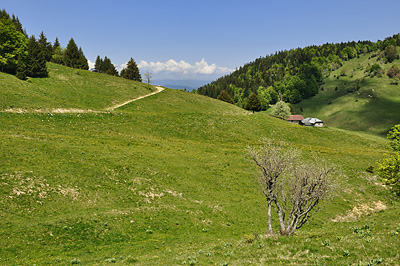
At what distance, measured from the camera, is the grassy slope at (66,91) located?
57.8m

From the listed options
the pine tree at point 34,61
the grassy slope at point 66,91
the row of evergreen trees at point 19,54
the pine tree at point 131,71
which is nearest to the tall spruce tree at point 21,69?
the row of evergreen trees at point 19,54

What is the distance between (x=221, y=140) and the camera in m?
66.6

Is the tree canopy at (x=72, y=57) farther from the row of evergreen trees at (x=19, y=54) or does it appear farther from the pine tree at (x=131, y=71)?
the row of evergreen trees at (x=19, y=54)

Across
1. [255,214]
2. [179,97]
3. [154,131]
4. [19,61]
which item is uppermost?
[19,61]

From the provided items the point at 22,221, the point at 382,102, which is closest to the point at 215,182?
the point at 22,221

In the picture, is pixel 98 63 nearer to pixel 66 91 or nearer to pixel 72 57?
pixel 72 57

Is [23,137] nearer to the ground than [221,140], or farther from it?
farther from it

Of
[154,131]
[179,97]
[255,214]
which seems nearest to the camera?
[255,214]

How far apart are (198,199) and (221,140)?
3413 centimetres

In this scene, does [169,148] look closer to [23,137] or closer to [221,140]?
[221,140]

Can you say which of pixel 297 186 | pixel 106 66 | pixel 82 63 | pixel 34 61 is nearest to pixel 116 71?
pixel 106 66

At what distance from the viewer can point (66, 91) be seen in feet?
256

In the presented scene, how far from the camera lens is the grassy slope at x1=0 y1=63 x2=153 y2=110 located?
57.8 metres

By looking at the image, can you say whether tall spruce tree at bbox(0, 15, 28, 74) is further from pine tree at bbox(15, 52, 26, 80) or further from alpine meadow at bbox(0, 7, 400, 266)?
pine tree at bbox(15, 52, 26, 80)
